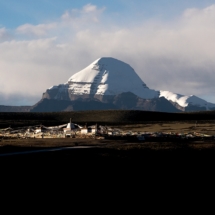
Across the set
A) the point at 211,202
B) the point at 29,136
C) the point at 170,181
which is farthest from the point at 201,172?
the point at 29,136

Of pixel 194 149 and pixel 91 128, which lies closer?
pixel 194 149

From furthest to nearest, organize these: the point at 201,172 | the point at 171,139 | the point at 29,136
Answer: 1. the point at 29,136
2. the point at 171,139
3. the point at 201,172

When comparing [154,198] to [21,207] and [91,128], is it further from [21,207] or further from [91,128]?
[91,128]

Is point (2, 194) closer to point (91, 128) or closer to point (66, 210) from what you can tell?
point (66, 210)

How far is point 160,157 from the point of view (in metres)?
44.5

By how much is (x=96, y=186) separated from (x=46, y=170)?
5427 millimetres

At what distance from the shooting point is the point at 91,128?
279ft

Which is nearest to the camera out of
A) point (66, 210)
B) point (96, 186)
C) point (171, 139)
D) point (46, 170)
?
point (66, 210)

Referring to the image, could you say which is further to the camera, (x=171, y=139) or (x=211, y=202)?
(x=171, y=139)

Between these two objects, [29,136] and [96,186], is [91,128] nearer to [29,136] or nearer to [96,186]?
[29,136]

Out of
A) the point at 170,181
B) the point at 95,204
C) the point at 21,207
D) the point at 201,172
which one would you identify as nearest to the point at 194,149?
the point at 201,172

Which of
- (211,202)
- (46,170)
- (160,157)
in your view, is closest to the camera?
(211,202)

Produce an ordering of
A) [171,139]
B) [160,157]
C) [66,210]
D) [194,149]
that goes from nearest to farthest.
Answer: [66,210]
[160,157]
[194,149]
[171,139]

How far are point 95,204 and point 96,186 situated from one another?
4.48m
